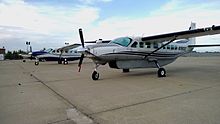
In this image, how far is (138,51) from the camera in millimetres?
11555

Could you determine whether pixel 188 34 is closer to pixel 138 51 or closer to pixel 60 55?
pixel 138 51

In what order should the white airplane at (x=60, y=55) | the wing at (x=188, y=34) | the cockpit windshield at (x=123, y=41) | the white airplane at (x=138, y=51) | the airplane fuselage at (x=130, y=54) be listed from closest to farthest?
the wing at (x=188, y=34) → the white airplane at (x=138, y=51) → the airplane fuselage at (x=130, y=54) → the cockpit windshield at (x=123, y=41) → the white airplane at (x=60, y=55)

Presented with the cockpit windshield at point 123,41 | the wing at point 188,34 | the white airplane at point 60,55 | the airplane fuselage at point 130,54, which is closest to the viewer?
the wing at point 188,34

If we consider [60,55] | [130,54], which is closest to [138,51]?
[130,54]

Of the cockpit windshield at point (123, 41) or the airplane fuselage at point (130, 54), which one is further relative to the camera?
the cockpit windshield at point (123, 41)

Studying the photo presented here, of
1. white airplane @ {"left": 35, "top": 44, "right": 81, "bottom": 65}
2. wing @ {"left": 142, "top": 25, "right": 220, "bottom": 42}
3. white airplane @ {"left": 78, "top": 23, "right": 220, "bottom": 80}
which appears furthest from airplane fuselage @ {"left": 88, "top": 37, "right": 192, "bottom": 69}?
white airplane @ {"left": 35, "top": 44, "right": 81, "bottom": 65}

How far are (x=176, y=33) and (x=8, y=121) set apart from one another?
30.4 feet

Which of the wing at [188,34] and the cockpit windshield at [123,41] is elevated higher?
the wing at [188,34]

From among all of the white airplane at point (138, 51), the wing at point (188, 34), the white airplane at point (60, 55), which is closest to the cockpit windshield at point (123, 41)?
the white airplane at point (138, 51)

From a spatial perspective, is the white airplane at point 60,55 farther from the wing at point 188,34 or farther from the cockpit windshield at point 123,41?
the wing at point 188,34

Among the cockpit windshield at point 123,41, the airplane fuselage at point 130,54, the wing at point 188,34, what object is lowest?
the airplane fuselage at point 130,54

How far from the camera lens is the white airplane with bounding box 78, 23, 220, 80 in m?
9.96

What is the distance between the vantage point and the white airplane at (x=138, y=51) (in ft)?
32.7

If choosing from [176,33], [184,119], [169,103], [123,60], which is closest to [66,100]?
[169,103]
